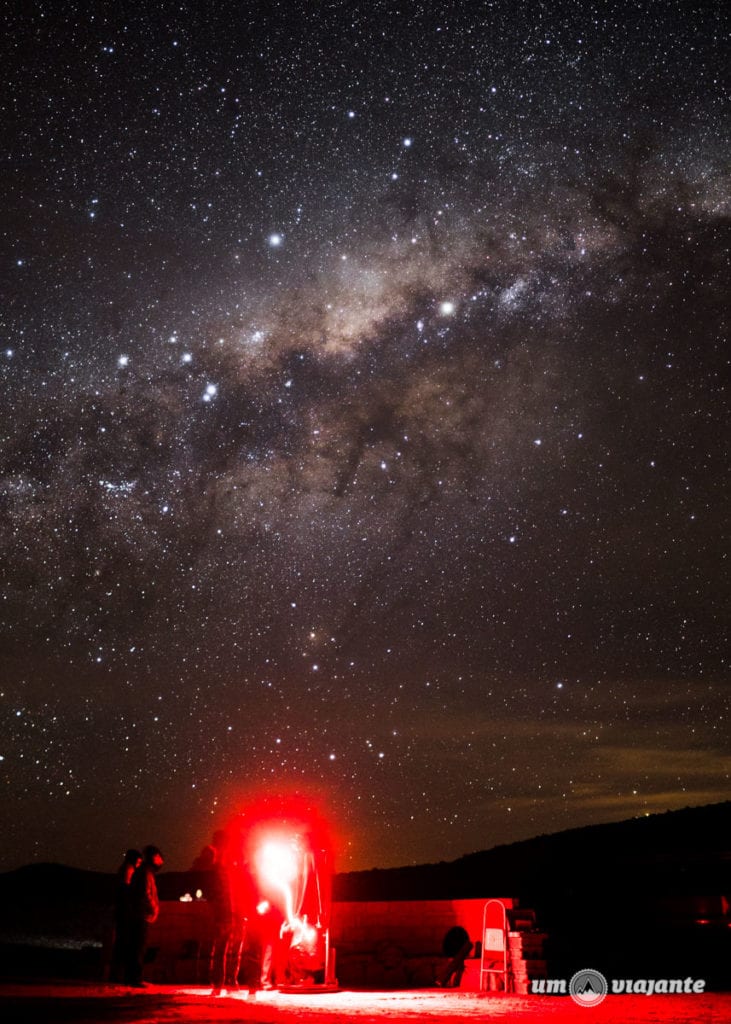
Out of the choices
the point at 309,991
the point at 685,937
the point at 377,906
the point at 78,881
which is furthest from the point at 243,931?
the point at 78,881

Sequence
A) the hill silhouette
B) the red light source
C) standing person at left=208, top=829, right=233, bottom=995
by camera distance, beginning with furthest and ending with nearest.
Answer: the hill silhouette < the red light source < standing person at left=208, top=829, right=233, bottom=995

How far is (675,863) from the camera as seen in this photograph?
17.3 meters

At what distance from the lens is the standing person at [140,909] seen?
1099cm

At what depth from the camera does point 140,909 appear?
1101 cm

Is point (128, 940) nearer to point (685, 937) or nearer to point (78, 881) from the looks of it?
point (685, 937)

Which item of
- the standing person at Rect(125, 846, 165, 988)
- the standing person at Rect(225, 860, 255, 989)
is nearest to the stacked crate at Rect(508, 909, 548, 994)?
the standing person at Rect(225, 860, 255, 989)

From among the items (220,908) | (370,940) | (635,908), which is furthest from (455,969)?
(635,908)

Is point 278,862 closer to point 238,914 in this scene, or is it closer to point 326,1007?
point 238,914

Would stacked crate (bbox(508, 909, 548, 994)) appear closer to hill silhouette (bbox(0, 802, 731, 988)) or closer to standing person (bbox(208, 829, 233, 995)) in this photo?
hill silhouette (bbox(0, 802, 731, 988))

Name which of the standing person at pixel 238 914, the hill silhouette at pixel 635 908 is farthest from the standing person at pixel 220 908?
the hill silhouette at pixel 635 908

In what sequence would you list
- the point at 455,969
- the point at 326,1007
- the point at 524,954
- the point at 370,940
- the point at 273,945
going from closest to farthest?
the point at 326,1007 < the point at 273,945 < the point at 524,954 < the point at 455,969 < the point at 370,940

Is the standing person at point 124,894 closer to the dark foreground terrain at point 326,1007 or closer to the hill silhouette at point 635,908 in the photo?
the dark foreground terrain at point 326,1007

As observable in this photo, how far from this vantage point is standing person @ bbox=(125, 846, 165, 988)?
36.1 ft

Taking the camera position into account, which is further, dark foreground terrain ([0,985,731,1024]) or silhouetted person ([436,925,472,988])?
silhouetted person ([436,925,472,988])
